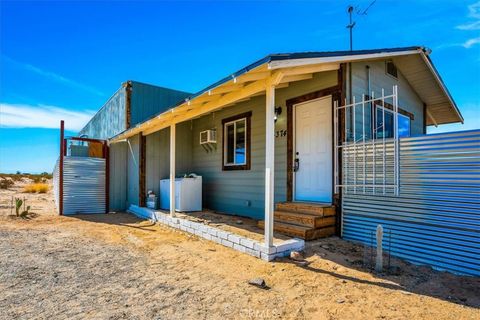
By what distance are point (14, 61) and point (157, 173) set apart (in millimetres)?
8608

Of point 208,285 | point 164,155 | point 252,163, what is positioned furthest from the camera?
point 164,155

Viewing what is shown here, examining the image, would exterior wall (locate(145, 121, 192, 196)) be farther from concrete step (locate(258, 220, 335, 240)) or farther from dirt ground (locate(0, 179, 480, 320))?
concrete step (locate(258, 220, 335, 240))

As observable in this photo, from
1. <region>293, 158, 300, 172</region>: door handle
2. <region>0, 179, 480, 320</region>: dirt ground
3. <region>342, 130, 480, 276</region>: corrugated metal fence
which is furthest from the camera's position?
<region>293, 158, 300, 172</region>: door handle

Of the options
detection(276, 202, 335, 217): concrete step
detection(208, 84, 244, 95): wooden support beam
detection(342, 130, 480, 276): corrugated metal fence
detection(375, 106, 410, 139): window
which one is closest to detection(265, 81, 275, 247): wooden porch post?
detection(208, 84, 244, 95): wooden support beam

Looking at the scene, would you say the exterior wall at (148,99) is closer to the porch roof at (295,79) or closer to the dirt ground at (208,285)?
the porch roof at (295,79)

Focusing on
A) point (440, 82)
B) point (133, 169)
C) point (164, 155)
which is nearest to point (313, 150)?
point (440, 82)

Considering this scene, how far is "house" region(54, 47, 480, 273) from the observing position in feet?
14.5

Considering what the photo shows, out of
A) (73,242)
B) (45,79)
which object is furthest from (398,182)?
(45,79)

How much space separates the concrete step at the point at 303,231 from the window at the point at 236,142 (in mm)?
2401

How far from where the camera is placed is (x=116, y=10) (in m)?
7.98

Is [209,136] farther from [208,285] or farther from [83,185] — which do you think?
[208,285]

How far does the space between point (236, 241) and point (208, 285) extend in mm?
1432

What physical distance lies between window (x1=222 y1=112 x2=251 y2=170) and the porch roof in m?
1.20

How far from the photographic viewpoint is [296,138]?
598 cm
